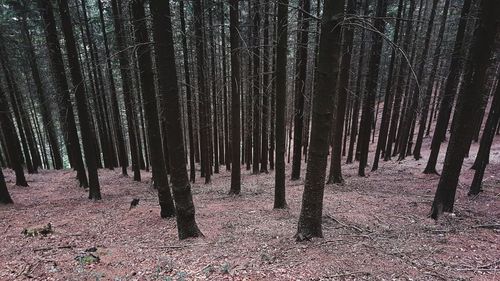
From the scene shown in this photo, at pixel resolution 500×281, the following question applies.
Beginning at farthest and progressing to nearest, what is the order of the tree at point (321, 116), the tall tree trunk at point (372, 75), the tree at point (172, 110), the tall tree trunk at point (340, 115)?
the tall tree trunk at point (372, 75)
the tall tree trunk at point (340, 115)
the tree at point (172, 110)
the tree at point (321, 116)

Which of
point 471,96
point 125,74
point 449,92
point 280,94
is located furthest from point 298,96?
point 125,74

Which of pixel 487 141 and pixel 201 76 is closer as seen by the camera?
pixel 487 141

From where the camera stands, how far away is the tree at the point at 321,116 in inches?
190

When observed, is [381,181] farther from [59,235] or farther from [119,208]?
[59,235]

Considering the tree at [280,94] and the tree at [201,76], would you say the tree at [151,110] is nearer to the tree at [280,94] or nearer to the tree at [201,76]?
the tree at [280,94]

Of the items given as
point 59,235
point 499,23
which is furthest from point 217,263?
point 499,23

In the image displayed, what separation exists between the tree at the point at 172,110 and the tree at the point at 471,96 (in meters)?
6.75

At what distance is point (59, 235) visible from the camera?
25.0 ft

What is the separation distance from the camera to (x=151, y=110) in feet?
27.2

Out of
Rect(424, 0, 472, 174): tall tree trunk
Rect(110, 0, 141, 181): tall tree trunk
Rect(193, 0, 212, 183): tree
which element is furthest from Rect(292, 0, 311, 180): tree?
Rect(110, 0, 141, 181): tall tree trunk

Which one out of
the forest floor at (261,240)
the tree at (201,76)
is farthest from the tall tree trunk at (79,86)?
the tree at (201,76)

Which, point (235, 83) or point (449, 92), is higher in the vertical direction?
point (235, 83)

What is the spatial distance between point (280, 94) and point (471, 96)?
4718mm

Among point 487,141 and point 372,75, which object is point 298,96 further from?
point 487,141
